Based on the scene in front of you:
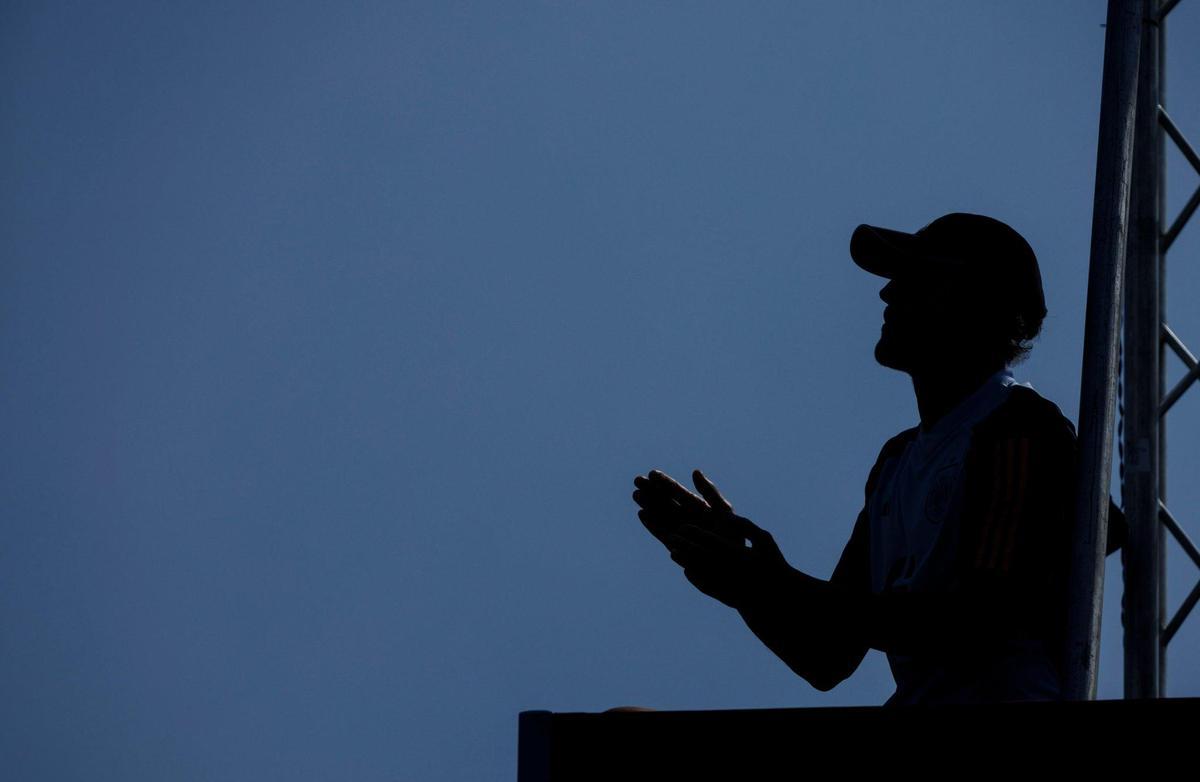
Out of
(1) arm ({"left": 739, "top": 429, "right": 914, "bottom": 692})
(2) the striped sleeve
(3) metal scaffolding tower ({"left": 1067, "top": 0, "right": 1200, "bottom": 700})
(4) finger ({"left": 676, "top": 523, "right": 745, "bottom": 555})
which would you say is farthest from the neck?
(3) metal scaffolding tower ({"left": 1067, "top": 0, "right": 1200, "bottom": 700})

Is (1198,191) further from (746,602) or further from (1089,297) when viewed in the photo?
(746,602)

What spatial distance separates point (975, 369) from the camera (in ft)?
5.95

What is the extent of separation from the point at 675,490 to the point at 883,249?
42 centimetres

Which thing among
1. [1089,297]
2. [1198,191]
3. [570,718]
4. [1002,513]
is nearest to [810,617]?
[1002,513]

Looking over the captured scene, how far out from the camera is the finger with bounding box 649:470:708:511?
187 cm

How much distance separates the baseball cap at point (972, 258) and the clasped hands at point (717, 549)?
38cm

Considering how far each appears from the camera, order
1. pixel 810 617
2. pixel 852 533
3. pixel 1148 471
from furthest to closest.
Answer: pixel 1148 471 < pixel 852 533 < pixel 810 617

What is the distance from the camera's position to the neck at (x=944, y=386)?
5.96 ft

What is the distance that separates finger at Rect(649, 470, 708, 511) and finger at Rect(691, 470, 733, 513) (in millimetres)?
50

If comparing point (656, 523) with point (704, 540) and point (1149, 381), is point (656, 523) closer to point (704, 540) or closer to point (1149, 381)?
point (704, 540)

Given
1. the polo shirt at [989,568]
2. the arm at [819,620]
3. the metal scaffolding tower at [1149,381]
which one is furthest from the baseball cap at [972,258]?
the metal scaffolding tower at [1149,381]

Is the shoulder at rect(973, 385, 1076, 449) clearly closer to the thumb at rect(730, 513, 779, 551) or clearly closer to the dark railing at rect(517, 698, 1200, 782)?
the thumb at rect(730, 513, 779, 551)

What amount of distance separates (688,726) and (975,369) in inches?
31.5

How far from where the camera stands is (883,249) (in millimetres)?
1842
